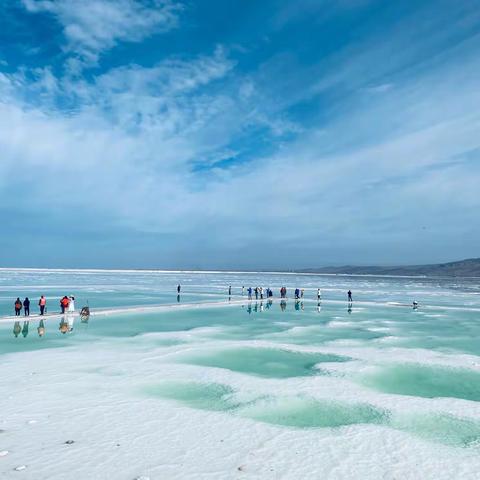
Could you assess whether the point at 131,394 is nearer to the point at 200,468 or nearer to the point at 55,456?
the point at 55,456

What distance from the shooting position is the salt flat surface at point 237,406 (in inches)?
274

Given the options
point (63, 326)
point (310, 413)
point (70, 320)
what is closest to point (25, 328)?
point (63, 326)

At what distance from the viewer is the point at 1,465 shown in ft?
22.1

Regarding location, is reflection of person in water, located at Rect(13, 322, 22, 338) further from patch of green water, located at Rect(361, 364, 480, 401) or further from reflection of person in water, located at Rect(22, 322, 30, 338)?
patch of green water, located at Rect(361, 364, 480, 401)

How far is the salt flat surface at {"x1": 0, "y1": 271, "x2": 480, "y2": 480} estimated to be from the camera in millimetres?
6965

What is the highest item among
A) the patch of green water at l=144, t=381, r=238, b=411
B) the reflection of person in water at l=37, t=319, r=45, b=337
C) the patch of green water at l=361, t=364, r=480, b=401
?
the reflection of person in water at l=37, t=319, r=45, b=337

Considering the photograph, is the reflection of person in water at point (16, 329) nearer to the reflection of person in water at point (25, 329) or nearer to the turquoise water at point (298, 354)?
the turquoise water at point (298, 354)

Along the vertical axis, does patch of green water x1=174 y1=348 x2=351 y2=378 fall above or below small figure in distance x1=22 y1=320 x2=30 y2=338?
below

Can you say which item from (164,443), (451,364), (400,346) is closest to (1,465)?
(164,443)

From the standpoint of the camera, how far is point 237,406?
10.0 meters

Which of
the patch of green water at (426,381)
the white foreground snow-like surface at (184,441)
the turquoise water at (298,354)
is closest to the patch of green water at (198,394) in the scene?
the turquoise water at (298,354)

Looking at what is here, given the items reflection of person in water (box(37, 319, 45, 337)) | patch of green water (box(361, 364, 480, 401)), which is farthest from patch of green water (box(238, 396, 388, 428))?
reflection of person in water (box(37, 319, 45, 337))

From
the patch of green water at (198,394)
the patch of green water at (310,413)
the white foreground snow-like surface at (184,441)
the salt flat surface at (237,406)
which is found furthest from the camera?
the patch of green water at (198,394)

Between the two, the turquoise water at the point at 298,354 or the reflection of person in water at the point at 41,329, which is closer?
the turquoise water at the point at 298,354
